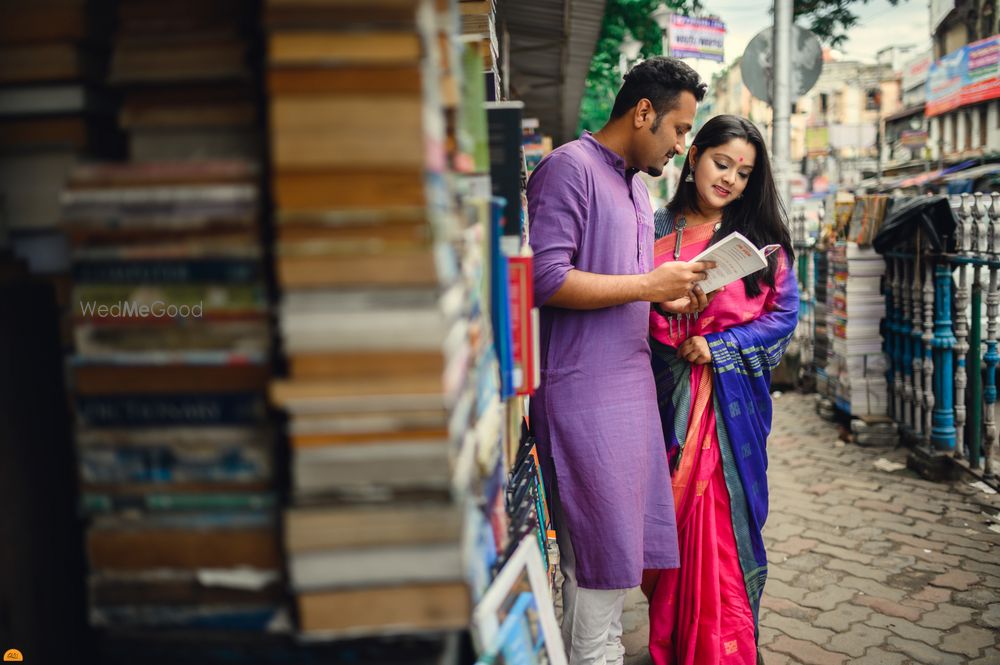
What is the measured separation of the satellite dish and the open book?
5.02 metres

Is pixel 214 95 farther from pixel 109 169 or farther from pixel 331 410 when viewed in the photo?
pixel 331 410

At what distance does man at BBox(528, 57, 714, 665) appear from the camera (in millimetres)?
2238

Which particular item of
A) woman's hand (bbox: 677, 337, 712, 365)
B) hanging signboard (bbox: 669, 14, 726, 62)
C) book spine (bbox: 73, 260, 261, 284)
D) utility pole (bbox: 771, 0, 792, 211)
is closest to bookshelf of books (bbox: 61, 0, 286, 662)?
book spine (bbox: 73, 260, 261, 284)

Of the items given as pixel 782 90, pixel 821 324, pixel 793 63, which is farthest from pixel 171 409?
pixel 793 63

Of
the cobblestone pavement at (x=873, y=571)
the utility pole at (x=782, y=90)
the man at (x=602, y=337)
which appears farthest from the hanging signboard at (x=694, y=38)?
the man at (x=602, y=337)

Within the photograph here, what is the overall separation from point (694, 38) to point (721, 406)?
7.45m

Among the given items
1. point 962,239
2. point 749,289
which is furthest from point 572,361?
point 962,239

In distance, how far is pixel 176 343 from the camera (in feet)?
3.70

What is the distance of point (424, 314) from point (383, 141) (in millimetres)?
236

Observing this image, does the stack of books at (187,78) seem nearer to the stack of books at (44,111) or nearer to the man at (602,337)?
the stack of books at (44,111)

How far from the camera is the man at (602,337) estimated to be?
224 centimetres

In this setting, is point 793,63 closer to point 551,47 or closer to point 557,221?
point 551,47

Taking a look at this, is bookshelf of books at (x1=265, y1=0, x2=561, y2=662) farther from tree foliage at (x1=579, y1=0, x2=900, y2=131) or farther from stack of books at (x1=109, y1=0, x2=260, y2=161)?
tree foliage at (x1=579, y1=0, x2=900, y2=131)

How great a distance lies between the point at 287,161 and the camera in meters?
1.05
